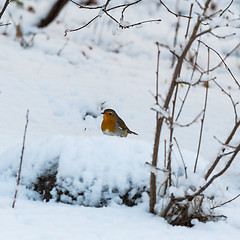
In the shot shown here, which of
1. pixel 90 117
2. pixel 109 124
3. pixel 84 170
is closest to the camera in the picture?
pixel 84 170

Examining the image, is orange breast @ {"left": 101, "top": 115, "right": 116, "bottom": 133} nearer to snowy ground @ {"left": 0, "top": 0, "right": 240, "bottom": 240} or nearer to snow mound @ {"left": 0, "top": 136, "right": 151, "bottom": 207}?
snowy ground @ {"left": 0, "top": 0, "right": 240, "bottom": 240}

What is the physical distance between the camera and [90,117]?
4973 mm

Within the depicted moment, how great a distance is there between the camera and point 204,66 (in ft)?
23.4

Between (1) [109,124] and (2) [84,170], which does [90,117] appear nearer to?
(1) [109,124]

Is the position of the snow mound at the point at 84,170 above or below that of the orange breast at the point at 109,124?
below

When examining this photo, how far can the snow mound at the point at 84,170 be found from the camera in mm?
2693

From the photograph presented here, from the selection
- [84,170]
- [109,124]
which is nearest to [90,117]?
[109,124]

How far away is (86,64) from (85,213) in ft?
14.1

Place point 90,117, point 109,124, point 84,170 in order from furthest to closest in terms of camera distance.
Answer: point 90,117 < point 109,124 < point 84,170

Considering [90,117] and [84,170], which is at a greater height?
[90,117]

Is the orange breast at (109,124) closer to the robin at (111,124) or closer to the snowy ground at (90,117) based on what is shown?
the robin at (111,124)

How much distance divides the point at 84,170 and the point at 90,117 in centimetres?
226

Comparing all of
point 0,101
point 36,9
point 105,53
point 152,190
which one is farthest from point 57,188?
point 36,9

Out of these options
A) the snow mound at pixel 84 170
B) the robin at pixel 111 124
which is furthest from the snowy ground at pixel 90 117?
the robin at pixel 111 124
